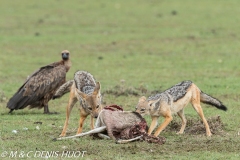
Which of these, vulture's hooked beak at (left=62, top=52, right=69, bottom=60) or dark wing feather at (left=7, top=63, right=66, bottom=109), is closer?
dark wing feather at (left=7, top=63, right=66, bottom=109)

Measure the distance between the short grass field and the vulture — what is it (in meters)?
0.32

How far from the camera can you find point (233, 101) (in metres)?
13.5

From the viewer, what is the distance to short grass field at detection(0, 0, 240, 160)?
9180 mm

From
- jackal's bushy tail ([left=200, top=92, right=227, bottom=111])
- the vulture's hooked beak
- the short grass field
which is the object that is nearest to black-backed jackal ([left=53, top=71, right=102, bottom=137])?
the short grass field

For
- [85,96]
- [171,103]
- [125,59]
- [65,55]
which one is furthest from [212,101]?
[125,59]

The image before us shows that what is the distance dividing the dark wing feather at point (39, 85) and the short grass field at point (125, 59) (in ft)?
1.13

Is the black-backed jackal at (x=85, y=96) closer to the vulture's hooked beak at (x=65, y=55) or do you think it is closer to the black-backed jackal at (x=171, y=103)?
the black-backed jackal at (x=171, y=103)

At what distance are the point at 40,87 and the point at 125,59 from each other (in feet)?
19.7

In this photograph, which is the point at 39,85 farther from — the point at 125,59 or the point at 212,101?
the point at 125,59

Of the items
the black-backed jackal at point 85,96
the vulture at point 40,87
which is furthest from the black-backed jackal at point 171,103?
the vulture at point 40,87

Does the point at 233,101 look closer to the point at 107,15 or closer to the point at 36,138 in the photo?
the point at 36,138

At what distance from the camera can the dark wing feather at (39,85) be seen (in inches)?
507

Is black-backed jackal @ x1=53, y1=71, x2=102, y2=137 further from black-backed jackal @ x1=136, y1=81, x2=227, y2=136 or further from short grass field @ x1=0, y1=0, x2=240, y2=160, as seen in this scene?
black-backed jackal @ x1=136, y1=81, x2=227, y2=136

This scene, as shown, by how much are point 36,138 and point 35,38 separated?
41.0 feet
